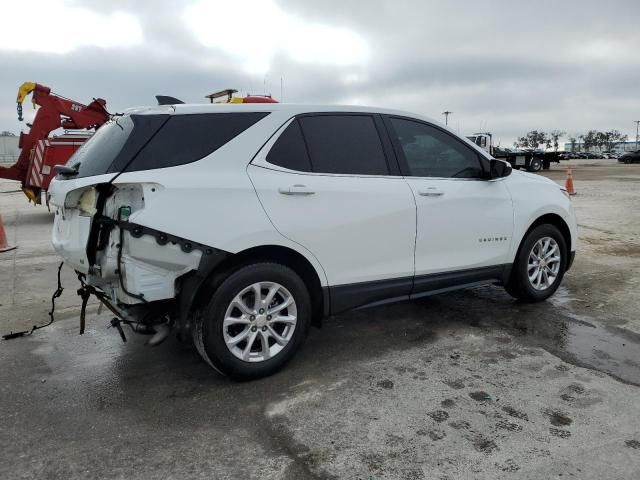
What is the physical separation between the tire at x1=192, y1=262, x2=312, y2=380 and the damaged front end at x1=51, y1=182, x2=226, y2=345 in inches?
6.6

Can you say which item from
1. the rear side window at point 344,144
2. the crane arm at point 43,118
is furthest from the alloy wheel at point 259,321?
the crane arm at point 43,118

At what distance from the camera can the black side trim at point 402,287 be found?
3746mm

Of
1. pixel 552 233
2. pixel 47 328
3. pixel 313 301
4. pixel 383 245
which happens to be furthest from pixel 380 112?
pixel 47 328

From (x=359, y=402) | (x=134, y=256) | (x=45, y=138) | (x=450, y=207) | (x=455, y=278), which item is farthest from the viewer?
(x=45, y=138)

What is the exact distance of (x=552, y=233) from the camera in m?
4.99

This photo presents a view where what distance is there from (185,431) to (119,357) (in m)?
1.35

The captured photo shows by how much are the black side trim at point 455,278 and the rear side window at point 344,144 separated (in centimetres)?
94

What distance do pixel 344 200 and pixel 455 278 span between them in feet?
4.39

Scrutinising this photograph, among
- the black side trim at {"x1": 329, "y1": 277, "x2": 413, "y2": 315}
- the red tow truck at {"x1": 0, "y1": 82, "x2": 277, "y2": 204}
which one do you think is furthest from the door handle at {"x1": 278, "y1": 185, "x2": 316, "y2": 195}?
the red tow truck at {"x1": 0, "y1": 82, "x2": 277, "y2": 204}

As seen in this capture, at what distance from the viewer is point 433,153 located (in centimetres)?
425

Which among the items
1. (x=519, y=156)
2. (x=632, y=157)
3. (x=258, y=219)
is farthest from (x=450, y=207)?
(x=632, y=157)

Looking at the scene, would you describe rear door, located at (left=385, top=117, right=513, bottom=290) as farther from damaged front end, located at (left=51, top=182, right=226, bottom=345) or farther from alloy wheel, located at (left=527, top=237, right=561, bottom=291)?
damaged front end, located at (left=51, top=182, right=226, bottom=345)

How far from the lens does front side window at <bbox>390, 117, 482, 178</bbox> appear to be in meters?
4.10

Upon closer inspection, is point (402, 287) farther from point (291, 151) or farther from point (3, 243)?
point (3, 243)
